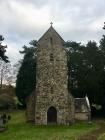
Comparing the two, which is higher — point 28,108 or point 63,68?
point 63,68

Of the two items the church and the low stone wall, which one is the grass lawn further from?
the low stone wall

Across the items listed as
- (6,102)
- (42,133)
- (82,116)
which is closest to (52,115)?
(82,116)

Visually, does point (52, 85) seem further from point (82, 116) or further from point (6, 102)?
point (6, 102)

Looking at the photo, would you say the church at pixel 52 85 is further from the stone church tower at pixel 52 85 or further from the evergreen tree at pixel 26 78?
the evergreen tree at pixel 26 78

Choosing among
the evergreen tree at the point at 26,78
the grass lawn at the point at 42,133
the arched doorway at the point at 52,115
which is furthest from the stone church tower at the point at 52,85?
the evergreen tree at the point at 26,78

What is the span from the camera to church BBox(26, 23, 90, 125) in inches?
2200

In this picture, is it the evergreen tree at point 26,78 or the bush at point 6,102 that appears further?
the evergreen tree at point 26,78

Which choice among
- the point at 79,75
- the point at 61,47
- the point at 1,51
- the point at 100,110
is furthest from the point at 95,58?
the point at 1,51

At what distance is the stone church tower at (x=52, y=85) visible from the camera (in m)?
55.9

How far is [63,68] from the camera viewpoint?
56688 mm

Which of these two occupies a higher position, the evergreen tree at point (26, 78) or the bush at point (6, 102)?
the evergreen tree at point (26, 78)

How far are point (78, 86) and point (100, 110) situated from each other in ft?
20.9

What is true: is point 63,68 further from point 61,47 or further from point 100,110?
point 100,110

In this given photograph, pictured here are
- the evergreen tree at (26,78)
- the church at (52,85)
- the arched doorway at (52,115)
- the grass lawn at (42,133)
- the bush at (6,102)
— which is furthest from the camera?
the evergreen tree at (26,78)
